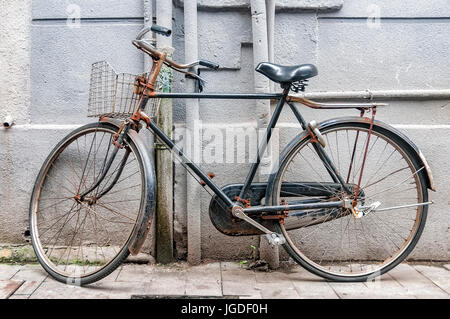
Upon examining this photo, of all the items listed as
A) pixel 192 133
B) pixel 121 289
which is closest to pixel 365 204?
pixel 192 133

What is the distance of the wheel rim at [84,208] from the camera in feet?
11.5

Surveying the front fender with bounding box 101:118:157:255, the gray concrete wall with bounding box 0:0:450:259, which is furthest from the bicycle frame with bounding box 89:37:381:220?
the gray concrete wall with bounding box 0:0:450:259

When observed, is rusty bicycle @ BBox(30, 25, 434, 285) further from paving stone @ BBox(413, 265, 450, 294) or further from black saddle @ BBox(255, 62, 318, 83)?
paving stone @ BBox(413, 265, 450, 294)

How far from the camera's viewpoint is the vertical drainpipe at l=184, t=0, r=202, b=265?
3.38m

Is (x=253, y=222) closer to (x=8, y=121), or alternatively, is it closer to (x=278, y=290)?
(x=278, y=290)

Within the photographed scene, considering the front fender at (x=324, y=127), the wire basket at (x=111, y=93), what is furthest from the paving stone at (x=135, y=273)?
the wire basket at (x=111, y=93)

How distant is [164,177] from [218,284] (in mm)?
875

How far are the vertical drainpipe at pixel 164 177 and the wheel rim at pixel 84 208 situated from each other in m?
0.21

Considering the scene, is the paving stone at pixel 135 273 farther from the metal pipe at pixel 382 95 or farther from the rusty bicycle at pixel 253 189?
the metal pipe at pixel 382 95

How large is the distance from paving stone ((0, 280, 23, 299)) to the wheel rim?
17.9 inches

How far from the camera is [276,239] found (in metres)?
3.02
